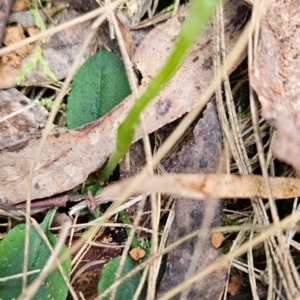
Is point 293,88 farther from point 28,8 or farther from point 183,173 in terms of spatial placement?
point 28,8

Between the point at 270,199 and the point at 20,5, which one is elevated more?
the point at 20,5

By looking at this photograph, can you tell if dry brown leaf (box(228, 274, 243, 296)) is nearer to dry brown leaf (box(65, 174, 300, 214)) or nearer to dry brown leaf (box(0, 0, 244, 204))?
dry brown leaf (box(65, 174, 300, 214))

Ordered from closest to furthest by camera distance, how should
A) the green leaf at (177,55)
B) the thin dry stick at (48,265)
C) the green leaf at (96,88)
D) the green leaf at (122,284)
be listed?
the green leaf at (177,55)
the thin dry stick at (48,265)
the green leaf at (122,284)
the green leaf at (96,88)

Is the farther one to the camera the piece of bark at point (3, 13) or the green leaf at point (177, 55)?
the piece of bark at point (3, 13)

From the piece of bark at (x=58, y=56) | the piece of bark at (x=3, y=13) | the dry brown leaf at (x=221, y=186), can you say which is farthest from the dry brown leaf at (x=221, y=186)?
the piece of bark at (x=3, y=13)

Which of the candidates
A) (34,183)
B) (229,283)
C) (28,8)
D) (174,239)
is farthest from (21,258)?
(28,8)

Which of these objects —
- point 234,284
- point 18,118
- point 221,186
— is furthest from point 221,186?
point 18,118

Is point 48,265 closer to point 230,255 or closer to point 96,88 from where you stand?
point 230,255

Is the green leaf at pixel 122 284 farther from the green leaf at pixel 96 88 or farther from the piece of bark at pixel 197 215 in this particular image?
the green leaf at pixel 96 88
